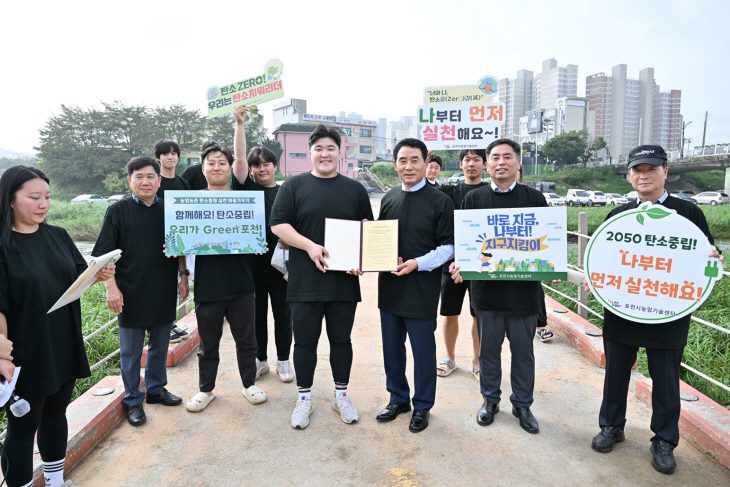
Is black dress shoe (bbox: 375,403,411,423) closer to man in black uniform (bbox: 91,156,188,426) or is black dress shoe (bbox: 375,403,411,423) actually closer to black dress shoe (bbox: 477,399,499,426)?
black dress shoe (bbox: 477,399,499,426)

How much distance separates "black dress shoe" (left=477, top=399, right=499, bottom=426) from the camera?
2.89m

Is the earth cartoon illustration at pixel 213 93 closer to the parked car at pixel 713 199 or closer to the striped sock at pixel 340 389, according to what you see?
the striped sock at pixel 340 389

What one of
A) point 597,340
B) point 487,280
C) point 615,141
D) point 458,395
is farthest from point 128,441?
point 615,141

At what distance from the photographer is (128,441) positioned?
274cm

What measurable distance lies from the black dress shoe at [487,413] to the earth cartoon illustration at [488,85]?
11.3 feet

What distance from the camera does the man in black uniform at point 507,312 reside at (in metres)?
2.85

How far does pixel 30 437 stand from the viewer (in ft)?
6.67

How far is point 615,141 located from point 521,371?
296 feet

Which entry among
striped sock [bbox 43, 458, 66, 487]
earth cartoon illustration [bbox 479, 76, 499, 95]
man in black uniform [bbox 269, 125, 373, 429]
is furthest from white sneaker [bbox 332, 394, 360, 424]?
earth cartoon illustration [bbox 479, 76, 499, 95]

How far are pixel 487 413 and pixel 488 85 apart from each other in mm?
Answer: 3584

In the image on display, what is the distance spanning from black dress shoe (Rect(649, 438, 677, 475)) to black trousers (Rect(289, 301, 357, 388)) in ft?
6.16

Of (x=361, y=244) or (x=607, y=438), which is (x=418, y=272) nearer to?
(x=361, y=244)

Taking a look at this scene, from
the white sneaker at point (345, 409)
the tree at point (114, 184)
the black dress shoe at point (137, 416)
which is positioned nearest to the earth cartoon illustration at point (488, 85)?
the white sneaker at point (345, 409)

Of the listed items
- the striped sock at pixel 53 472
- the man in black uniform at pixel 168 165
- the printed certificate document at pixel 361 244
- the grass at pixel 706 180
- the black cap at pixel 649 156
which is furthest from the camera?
the grass at pixel 706 180
